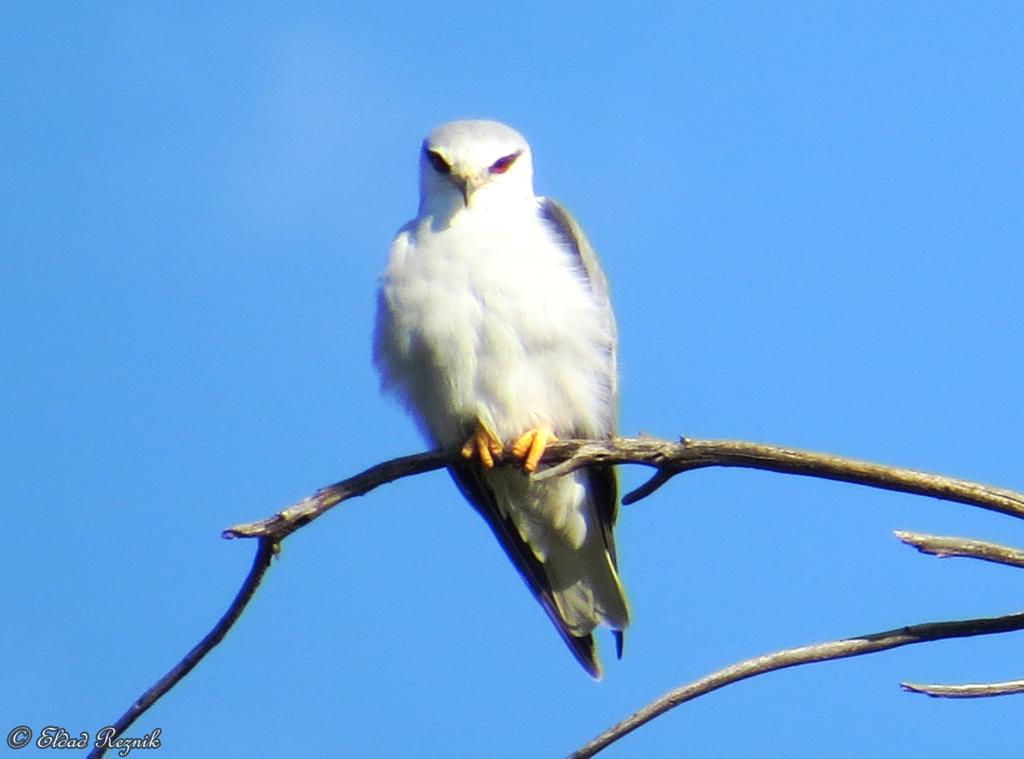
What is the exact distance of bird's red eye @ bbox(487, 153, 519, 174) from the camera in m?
5.71

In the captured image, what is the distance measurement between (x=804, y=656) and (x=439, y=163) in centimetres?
333

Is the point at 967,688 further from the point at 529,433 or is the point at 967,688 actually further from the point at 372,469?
the point at 529,433

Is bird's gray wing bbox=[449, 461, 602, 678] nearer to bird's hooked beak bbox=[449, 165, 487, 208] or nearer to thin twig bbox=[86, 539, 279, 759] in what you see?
bird's hooked beak bbox=[449, 165, 487, 208]

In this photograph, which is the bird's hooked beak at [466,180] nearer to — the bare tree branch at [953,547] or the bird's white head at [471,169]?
the bird's white head at [471,169]

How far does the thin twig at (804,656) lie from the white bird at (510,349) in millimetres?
2486

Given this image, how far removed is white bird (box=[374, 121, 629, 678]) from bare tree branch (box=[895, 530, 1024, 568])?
2486 millimetres

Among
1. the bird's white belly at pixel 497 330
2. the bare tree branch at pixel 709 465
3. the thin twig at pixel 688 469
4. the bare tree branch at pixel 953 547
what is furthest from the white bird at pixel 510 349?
the bare tree branch at pixel 953 547

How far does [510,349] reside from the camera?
5.25 m

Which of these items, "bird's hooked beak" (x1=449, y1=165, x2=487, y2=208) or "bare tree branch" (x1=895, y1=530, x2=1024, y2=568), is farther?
"bird's hooked beak" (x1=449, y1=165, x2=487, y2=208)

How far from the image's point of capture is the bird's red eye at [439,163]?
18.7 feet

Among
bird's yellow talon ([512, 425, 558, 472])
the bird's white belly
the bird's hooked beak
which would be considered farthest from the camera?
the bird's hooked beak

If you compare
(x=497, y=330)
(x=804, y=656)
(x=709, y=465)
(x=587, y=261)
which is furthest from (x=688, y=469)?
(x=587, y=261)

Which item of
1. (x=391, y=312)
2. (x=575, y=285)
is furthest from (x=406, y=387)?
(x=575, y=285)

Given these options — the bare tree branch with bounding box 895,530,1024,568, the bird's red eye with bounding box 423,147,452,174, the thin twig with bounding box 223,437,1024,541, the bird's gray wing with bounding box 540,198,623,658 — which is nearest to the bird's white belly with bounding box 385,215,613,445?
the bird's gray wing with bounding box 540,198,623,658
